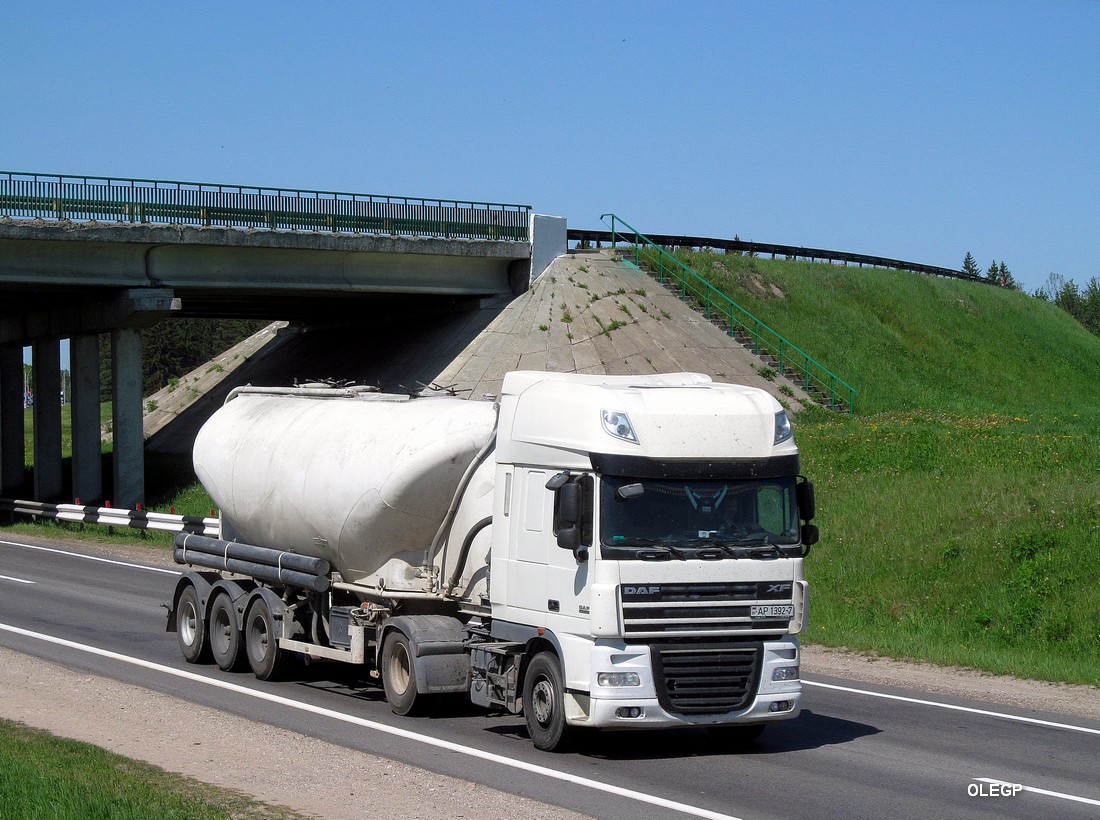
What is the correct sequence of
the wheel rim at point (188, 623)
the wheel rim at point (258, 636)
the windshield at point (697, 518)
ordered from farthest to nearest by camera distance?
1. the wheel rim at point (188, 623)
2. the wheel rim at point (258, 636)
3. the windshield at point (697, 518)

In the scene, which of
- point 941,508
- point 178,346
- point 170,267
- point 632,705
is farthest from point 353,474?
point 178,346

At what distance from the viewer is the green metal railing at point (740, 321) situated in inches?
1721

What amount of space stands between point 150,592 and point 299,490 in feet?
33.3

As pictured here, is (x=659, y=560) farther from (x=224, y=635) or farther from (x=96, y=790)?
(x=224, y=635)

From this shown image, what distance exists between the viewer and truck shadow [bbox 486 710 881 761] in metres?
11.3

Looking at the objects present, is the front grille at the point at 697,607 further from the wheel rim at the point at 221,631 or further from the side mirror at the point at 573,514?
the wheel rim at the point at 221,631

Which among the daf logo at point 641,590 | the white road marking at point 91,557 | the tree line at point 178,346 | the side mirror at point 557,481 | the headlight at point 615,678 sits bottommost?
the white road marking at point 91,557

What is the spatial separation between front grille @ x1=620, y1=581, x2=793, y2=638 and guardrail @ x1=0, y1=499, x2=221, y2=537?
1686cm

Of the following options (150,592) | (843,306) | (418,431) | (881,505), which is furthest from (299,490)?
(843,306)

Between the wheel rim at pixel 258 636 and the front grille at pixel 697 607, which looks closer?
the front grille at pixel 697 607

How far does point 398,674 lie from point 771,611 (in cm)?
388

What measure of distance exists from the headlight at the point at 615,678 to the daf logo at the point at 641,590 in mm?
626

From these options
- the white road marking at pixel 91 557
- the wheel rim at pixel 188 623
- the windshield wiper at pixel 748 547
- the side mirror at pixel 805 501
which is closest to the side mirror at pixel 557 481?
the windshield wiper at pixel 748 547

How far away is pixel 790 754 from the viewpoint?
11.2 m
